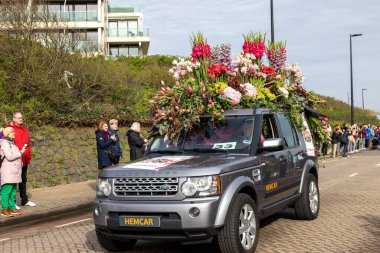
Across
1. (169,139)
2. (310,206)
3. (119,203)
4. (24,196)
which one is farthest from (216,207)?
(24,196)

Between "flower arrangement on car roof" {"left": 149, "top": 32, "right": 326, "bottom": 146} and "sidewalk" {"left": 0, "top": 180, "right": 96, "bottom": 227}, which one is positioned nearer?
"flower arrangement on car roof" {"left": 149, "top": 32, "right": 326, "bottom": 146}

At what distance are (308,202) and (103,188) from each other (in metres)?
3.66

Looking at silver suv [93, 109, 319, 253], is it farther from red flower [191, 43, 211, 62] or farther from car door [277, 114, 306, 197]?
red flower [191, 43, 211, 62]

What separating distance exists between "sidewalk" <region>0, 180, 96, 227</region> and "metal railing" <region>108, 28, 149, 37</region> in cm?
4164

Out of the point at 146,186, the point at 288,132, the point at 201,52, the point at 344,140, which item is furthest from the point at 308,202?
the point at 344,140

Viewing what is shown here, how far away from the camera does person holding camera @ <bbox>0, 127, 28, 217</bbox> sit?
9.84 metres

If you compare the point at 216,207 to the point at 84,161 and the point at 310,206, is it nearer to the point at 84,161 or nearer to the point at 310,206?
the point at 310,206

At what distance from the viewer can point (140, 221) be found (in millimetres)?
5672

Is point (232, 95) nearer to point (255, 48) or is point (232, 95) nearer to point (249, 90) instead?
point (249, 90)

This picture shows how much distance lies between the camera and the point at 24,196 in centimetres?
1139

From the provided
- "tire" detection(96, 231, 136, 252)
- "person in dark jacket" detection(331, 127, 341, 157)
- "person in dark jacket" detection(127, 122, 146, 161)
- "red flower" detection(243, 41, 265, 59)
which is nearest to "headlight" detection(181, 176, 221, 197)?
"tire" detection(96, 231, 136, 252)

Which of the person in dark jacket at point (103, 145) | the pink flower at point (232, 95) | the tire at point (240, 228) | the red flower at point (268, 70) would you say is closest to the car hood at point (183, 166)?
the tire at point (240, 228)

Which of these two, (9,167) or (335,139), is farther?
(335,139)

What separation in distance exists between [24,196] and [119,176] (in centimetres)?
623
